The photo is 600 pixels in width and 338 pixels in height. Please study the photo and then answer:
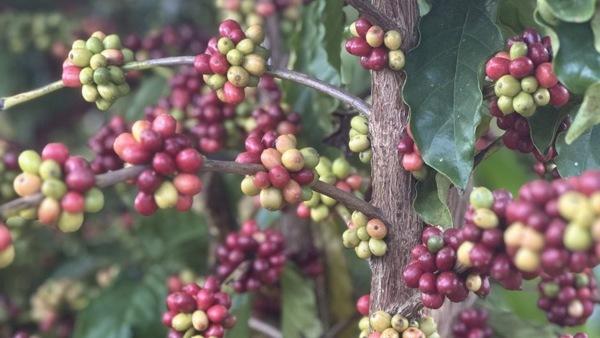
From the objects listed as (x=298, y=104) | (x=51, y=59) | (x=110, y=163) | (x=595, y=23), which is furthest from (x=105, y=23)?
(x=595, y=23)

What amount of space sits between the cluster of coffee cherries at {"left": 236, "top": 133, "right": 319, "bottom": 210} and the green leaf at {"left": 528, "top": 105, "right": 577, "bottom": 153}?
0.75 feet

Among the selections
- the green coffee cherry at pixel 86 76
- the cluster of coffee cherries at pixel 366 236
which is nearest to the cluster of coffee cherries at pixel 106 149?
the green coffee cherry at pixel 86 76

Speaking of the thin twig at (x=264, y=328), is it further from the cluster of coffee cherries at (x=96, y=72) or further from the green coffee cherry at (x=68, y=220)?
the green coffee cherry at (x=68, y=220)

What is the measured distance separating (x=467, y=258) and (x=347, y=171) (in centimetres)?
34

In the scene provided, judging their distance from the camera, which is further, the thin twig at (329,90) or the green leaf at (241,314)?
the green leaf at (241,314)

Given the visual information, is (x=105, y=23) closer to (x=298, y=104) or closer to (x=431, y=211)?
(x=298, y=104)

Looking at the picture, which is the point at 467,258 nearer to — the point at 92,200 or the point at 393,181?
the point at 393,181

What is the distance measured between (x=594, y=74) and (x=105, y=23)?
1.57m

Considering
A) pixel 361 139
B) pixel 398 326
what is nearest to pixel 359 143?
pixel 361 139

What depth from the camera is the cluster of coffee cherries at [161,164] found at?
68cm

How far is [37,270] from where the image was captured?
1774 mm

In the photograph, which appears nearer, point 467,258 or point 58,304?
point 467,258

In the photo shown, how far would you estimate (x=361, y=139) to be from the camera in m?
0.86

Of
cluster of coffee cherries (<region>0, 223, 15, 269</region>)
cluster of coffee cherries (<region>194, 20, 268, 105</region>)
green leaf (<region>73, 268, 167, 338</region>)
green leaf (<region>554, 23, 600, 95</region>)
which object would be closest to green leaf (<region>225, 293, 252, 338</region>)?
green leaf (<region>73, 268, 167, 338</region>)
